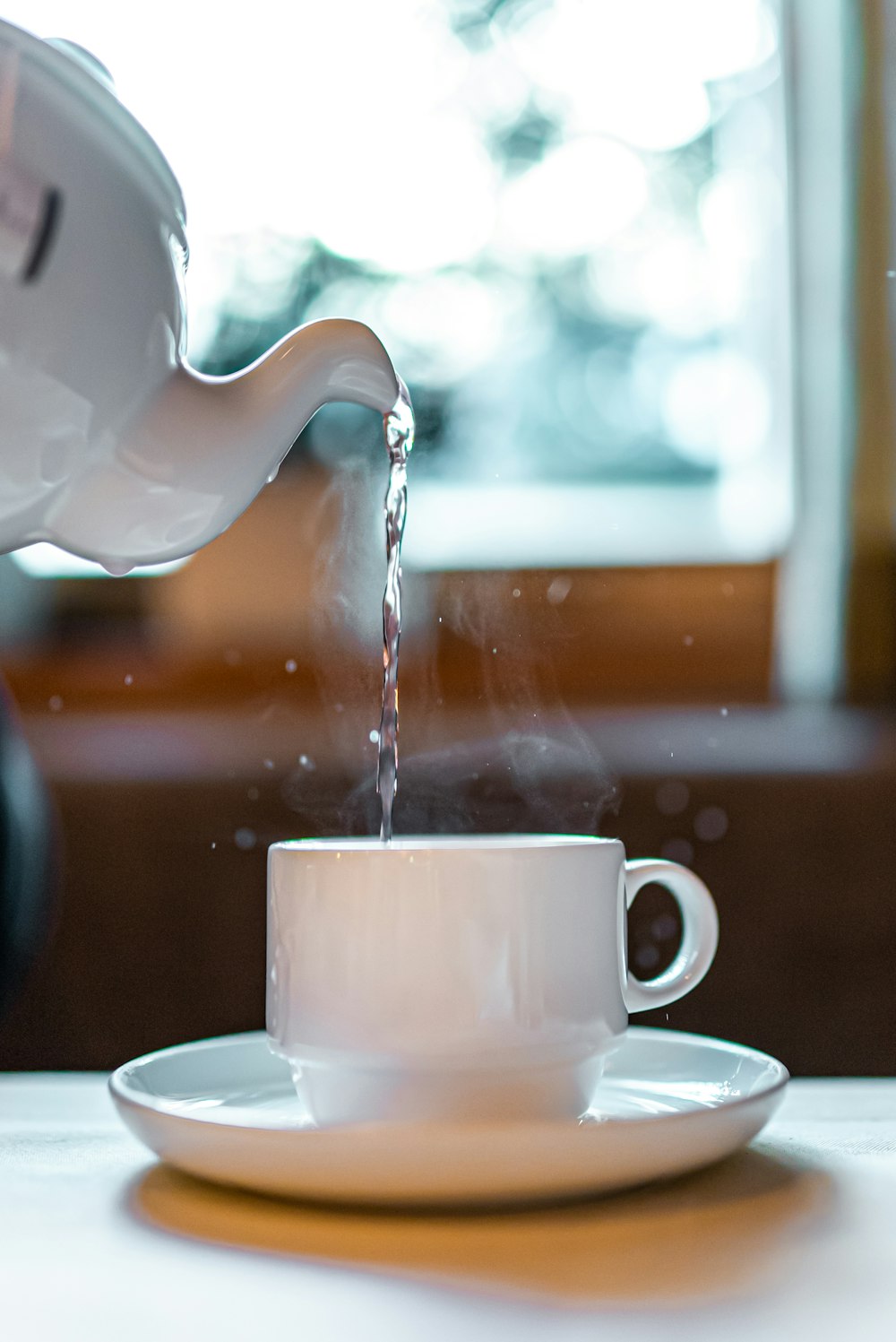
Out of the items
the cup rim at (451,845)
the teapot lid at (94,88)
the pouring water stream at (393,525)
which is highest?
the teapot lid at (94,88)

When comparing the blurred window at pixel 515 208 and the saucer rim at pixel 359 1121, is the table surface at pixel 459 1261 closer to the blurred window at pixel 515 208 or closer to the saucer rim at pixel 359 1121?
the saucer rim at pixel 359 1121

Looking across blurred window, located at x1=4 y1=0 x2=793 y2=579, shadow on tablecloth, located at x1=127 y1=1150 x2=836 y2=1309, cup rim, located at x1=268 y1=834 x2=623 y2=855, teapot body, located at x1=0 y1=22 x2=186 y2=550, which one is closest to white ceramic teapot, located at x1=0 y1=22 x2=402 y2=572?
teapot body, located at x1=0 y1=22 x2=186 y2=550

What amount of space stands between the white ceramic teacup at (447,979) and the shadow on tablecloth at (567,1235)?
0.14 ft

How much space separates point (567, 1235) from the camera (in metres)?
0.34

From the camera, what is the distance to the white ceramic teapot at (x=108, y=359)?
38 centimetres

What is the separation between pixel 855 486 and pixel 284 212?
42cm

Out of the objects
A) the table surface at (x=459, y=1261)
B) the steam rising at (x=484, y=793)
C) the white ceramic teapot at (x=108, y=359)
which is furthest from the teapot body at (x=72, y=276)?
the steam rising at (x=484, y=793)

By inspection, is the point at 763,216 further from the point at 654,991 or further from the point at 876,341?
the point at 654,991

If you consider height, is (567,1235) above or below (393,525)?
below

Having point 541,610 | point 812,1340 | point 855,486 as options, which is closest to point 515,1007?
point 812,1340

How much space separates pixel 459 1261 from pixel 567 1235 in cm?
3

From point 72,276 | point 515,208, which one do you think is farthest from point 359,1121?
point 515,208

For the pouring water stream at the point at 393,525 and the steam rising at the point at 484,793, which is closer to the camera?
the pouring water stream at the point at 393,525

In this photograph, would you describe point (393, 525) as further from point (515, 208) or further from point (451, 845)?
point (515, 208)
